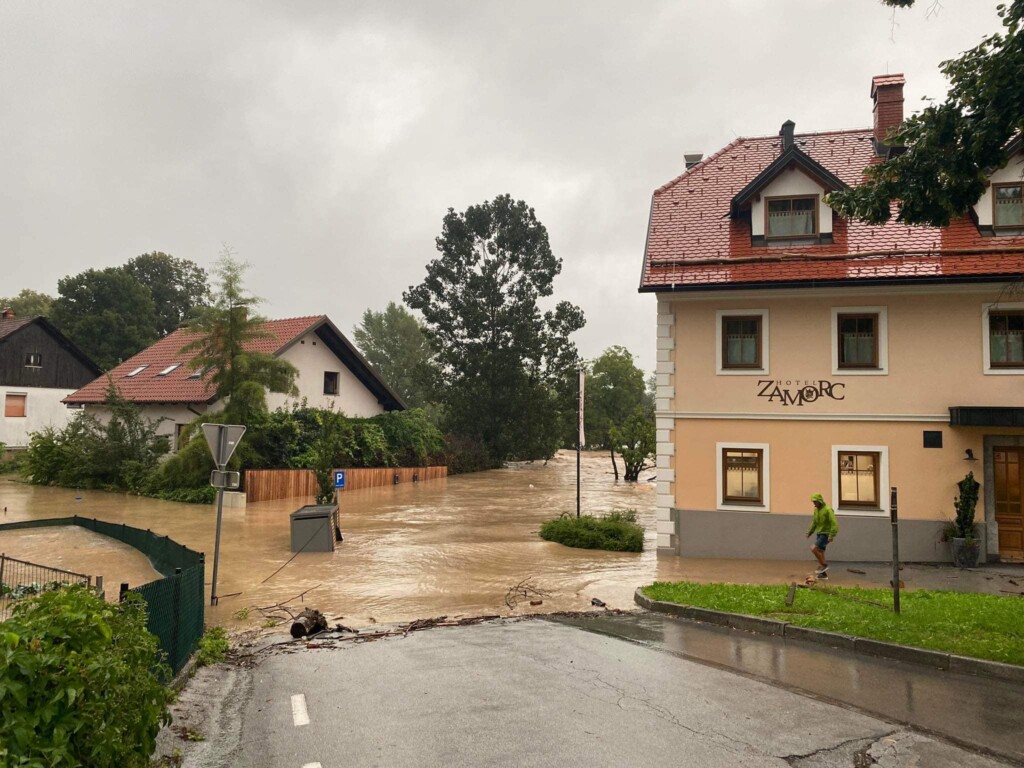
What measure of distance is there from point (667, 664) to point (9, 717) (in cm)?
612

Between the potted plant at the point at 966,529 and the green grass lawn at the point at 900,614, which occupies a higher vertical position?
the potted plant at the point at 966,529

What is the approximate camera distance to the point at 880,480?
15.4 meters

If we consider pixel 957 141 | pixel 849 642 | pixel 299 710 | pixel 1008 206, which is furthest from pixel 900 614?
pixel 1008 206

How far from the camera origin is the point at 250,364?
26.4m

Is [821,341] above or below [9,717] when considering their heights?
above

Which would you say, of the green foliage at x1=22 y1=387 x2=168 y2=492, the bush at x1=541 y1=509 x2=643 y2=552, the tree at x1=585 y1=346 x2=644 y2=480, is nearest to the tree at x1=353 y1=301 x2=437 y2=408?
the tree at x1=585 y1=346 x2=644 y2=480

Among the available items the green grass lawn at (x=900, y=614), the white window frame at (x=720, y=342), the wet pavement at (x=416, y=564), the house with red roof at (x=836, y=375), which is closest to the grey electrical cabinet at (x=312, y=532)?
the wet pavement at (x=416, y=564)

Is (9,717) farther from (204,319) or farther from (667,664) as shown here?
(204,319)

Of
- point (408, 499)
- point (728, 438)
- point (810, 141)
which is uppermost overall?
point (810, 141)

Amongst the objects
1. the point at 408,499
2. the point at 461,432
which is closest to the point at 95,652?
the point at 408,499

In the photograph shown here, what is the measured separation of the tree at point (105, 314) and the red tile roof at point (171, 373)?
96.8ft

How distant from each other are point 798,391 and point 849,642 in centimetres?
836

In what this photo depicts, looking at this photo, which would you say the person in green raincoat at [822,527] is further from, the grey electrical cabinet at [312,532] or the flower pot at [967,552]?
the grey electrical cabinet at [312,532]

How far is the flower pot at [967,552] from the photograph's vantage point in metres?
14.4
